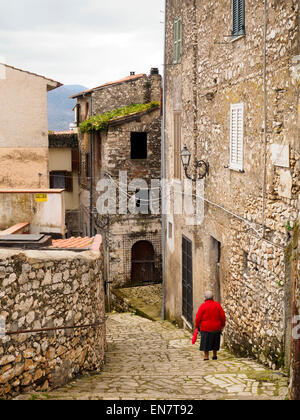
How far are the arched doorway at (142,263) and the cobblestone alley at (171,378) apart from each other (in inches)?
426

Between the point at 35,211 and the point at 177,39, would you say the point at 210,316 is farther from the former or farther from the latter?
the point at 177,39

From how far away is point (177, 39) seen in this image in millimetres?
13797

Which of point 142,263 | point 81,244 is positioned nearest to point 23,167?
point 142,263

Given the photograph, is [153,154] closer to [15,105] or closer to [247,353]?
[15,105]

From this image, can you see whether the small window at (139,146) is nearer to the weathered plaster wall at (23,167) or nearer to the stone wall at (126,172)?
the stone wall at (126,172)

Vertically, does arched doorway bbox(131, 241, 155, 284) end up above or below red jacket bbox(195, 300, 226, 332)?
below

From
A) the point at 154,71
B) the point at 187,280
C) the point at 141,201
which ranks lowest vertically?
the point at 187,280

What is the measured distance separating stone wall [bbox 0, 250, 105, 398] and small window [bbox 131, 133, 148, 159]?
46.0 feet

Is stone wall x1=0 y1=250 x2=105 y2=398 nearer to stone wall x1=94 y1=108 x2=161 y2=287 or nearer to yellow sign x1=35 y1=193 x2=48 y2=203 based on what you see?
yellow sign x1=35 y1=193 x2=48 y2=203

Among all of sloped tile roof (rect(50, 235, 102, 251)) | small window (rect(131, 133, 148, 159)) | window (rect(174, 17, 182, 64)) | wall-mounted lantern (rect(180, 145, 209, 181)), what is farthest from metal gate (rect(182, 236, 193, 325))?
small window (rect(131, 133, 148, 159))

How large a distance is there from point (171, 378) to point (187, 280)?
19.5 ft

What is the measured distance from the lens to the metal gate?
42.7 ft

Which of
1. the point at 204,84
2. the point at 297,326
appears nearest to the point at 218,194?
the point at 204,84

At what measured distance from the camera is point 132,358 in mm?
9297
